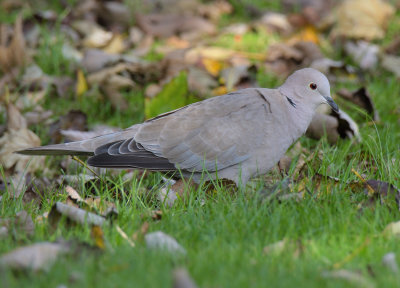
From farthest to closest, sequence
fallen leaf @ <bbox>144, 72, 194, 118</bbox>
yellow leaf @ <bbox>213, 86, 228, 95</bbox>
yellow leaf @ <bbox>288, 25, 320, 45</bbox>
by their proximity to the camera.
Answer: yellow leaf @ <bbox>288, 25, 320, 45</bbox>
yellow leaf @ <bbox>213, 86, 228, 95</bbox>
fallen leaf @ <bbox>144, 72, 194, 118</bbox>

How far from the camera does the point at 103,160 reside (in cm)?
400

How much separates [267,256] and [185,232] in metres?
0.52

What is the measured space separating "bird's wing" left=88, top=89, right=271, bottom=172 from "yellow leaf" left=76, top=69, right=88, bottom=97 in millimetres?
1750

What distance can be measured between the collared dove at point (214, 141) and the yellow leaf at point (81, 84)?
1.62 metres

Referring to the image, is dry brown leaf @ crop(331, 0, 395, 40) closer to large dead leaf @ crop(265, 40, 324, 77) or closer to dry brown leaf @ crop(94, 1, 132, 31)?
large dead leaf @ crop(265, 40, 324, 77)

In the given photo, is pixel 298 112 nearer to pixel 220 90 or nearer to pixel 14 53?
pixel 220 90

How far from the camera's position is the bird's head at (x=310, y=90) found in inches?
170

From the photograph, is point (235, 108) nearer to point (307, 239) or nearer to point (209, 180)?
point (209, 180)

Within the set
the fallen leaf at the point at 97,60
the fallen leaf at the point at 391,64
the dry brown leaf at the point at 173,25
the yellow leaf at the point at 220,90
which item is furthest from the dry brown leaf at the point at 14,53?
the fallen leaf at the point at 391,64

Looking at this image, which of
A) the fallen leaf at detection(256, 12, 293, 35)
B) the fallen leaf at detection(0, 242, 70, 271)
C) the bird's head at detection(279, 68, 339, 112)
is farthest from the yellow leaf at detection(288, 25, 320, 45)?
the fallen leaf at detection(0, 242, 70, 271)

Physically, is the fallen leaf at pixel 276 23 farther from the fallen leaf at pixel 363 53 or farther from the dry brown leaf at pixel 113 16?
the dry brown leaf at pixel 113 16

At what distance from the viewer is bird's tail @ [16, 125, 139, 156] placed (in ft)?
13.4

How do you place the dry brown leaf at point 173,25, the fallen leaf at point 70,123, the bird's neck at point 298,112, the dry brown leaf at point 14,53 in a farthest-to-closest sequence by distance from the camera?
the dry brown leaf at point 173,25 < the dry brown leaf at point 14,53 < the fallen leaf at point 70,123 < the bird's neck at point 298,112

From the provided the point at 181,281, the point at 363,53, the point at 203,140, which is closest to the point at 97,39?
the point at 363,53
